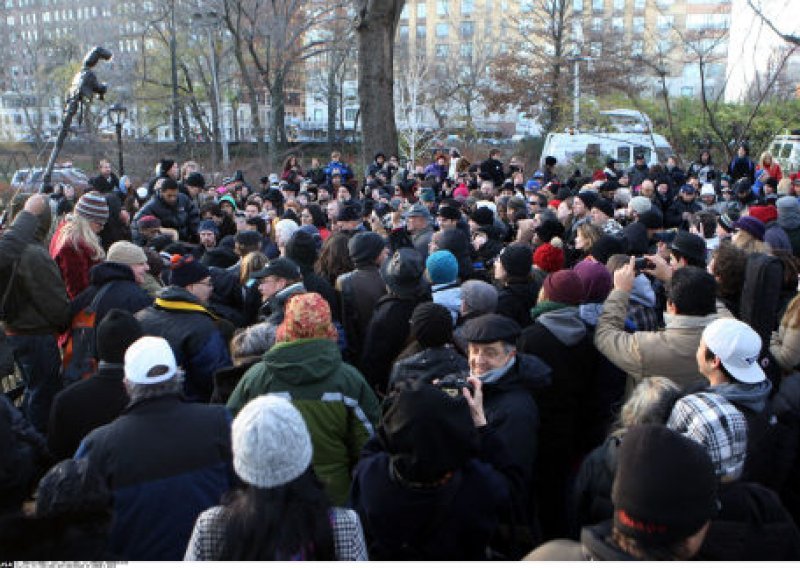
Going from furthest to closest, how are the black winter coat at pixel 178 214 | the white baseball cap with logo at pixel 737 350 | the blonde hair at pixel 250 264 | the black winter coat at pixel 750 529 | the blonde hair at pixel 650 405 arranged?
the black winter coat at pixel 178 214, the blonde hair at pixel 250 264, the white baseball cap with logo at pixel 737 350, the blonde hair at pixel 650 405, the black winter coat at pixel 750 529

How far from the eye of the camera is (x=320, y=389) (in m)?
3.44

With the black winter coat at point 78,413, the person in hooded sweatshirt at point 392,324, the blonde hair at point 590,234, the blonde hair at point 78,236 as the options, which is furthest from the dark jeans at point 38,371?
the blonde hair at point 590,234

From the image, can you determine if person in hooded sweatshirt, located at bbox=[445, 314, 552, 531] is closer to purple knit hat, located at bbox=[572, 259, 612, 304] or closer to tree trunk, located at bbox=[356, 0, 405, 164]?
purple knit hat, located at bbox=[572, 259, 612, 304]

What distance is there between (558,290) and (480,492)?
194 cm

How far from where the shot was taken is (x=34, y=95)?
1703 inches

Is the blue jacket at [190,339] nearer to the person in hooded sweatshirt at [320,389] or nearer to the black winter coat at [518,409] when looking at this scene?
the person in hooded sweatshirt at [320,389]

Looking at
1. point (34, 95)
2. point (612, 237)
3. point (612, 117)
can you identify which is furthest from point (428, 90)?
point (612, 237)

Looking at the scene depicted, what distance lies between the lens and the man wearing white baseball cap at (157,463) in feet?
9.25

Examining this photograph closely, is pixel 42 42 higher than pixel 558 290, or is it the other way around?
pixel 42 42

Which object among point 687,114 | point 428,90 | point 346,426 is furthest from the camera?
point 428,90

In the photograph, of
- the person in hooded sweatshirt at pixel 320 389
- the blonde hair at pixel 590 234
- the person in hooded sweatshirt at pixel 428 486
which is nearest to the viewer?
the person in hooded sweatshirt at pixel 428 486

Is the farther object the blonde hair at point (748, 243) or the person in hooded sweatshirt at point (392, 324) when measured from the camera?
the blonde hair at point (748, 243)

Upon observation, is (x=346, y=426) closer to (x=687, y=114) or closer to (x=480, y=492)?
(x=480, y=492)

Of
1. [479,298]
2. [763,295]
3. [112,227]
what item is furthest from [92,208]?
[763,295]
